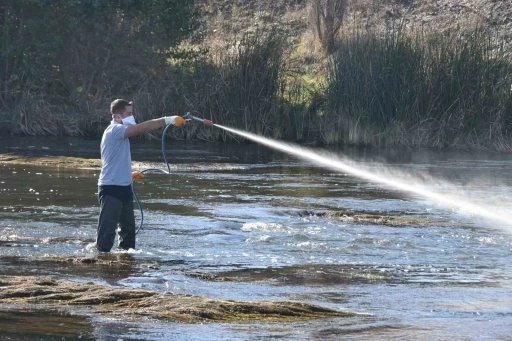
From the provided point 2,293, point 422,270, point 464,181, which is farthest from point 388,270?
point 464,181

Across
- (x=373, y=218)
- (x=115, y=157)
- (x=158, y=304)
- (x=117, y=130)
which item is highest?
(x=117, y=130)

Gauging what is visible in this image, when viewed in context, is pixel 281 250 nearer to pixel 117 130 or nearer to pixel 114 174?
pixel 114 174

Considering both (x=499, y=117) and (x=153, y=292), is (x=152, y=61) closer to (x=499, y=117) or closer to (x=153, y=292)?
(x=499, y=117)

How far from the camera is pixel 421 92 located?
29188 mm

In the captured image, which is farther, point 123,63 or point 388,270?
point 123,63

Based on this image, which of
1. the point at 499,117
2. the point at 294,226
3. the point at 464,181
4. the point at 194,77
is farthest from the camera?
the point at 194,77

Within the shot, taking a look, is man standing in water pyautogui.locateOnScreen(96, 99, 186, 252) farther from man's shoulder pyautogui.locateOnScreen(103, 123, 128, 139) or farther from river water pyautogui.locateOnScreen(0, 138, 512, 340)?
river water pyautogui.locateOnScreen(0, 138, 512, 340)

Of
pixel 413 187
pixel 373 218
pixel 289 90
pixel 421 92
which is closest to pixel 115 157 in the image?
pixel 373 218

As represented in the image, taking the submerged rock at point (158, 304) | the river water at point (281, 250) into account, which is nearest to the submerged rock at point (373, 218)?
the river water at point (281, 250)

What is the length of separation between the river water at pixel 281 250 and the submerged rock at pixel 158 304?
0.70 feet

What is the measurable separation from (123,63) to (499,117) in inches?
411

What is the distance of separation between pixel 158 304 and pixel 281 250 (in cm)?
409

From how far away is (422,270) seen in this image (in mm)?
11859

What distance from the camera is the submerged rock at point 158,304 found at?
29.4ft
